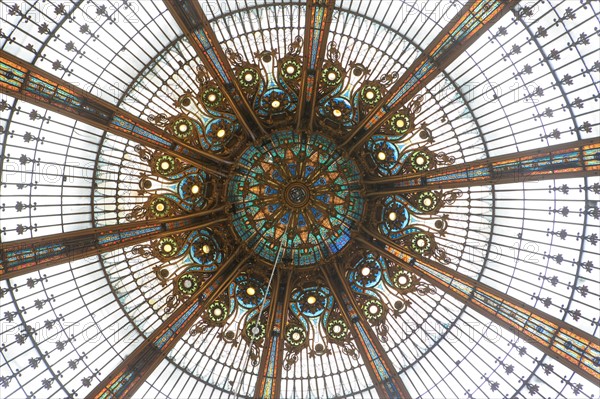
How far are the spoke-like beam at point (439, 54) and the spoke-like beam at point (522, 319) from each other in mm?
6093

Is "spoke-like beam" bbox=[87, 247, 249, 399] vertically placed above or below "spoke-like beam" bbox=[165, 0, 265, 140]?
below

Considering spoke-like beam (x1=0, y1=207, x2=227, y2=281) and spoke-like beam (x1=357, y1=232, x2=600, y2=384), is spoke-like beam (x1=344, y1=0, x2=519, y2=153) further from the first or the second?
spoke-like beam (x1=0, y1=207, x2=227, y2=281)

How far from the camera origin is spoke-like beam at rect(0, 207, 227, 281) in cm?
1711

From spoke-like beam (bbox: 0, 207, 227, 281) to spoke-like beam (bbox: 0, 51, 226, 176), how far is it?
303 cm

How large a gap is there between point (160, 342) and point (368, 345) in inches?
354

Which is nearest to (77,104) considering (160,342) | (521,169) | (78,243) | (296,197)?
(78,243)

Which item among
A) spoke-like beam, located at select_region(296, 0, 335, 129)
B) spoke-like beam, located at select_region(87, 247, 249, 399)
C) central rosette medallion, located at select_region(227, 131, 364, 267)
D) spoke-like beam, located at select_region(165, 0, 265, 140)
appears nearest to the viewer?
spoke-like beam, located at select_region(165, 0, 265, 140)

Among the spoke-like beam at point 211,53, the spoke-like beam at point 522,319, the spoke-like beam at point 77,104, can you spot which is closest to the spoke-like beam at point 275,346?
the spoke-like beam at point 522,319

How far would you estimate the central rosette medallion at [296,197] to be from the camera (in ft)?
71.9

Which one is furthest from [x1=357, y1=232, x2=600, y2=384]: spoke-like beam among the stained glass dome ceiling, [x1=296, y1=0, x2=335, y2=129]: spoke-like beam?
[x1=296, y1=0, x2=335, y2=129]: spoke-like beam

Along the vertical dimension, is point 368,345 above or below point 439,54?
below

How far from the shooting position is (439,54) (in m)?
18.3

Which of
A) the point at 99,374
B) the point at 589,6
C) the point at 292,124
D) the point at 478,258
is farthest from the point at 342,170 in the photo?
the point at 99,374

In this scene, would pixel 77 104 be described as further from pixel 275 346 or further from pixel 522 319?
pixel 522 319
